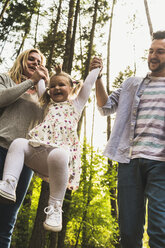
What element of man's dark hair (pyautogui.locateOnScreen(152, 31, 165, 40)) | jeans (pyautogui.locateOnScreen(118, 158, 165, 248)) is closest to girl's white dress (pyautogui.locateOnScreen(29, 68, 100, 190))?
jeans (pyautogui.locateOnScreen(118, 158, 165, 248))

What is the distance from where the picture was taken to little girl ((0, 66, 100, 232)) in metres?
1.96

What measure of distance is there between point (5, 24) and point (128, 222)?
13738 mm

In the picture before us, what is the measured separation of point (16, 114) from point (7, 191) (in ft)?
2.51

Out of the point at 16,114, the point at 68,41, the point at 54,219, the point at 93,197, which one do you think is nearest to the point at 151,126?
the point at 54,219

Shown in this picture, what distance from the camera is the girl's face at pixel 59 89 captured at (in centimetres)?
247

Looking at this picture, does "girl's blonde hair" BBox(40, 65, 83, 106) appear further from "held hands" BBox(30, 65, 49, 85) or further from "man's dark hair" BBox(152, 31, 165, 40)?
"man's dark hair" BBox(152, 31, 165, 40)

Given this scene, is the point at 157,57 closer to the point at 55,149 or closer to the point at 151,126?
the point at 151,126

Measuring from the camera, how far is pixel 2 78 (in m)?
2.48

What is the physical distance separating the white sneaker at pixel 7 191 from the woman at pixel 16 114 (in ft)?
1.16

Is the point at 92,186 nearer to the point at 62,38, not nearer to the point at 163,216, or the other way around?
the point at 62,38

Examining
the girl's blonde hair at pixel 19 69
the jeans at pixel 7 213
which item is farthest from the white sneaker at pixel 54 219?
the girl's blonde hair at pixel 19 69

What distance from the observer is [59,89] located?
2.46 meters

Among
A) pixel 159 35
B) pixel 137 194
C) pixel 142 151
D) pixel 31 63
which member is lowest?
pixel 137 194

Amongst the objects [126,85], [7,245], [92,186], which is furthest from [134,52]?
[7,245]
